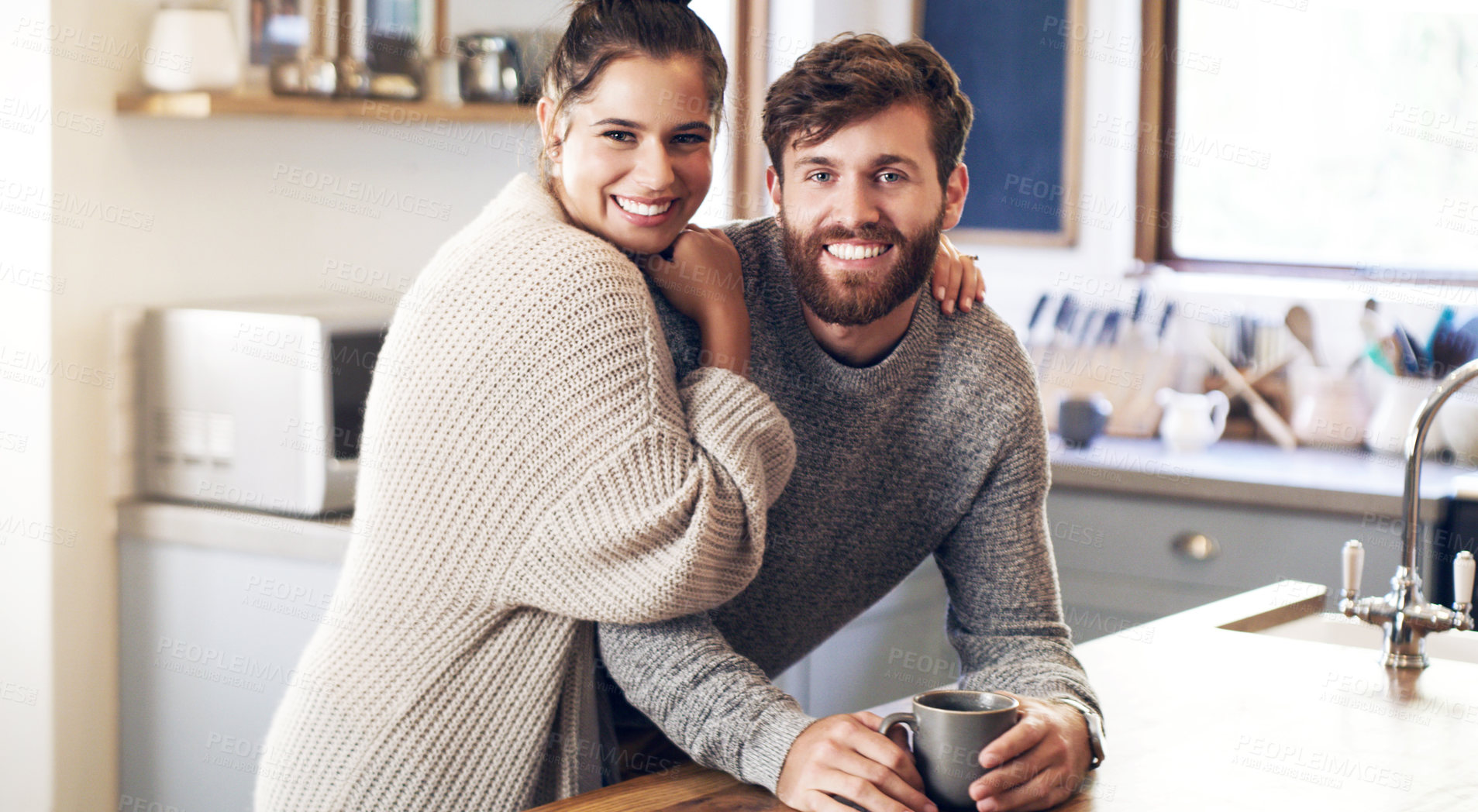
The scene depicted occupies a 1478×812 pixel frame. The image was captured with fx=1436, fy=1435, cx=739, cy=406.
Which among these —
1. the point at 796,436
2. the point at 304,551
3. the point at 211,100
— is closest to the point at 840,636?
the point at 304,551

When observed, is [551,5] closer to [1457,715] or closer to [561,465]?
[561,465]

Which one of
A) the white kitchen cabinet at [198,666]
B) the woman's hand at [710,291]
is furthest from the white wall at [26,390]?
the woman's hand at [710,291]

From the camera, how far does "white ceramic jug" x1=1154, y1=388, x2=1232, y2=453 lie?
301 cm

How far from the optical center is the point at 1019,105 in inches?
136

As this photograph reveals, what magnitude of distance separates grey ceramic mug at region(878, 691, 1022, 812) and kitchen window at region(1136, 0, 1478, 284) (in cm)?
243

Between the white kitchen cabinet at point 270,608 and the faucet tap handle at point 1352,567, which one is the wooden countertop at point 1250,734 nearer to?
the faucet tap handle at point 1352,567

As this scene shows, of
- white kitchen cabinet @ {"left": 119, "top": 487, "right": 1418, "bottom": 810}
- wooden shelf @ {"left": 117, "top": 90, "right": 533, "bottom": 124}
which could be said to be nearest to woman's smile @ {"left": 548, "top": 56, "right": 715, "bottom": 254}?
white kitchen cabinet @ {"left": 119, "top": 487, "right": 1418, "bottom": 810}

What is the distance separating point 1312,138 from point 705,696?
255 centimetres

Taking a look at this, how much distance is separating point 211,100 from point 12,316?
43 cm

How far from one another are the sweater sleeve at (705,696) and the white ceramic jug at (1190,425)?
197 cm

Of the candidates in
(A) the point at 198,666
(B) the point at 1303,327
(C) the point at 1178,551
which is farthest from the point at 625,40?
(B) the point at 1303,327

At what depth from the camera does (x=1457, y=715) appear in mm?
1389

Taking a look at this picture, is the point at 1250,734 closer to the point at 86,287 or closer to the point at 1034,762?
the point at 1034,762

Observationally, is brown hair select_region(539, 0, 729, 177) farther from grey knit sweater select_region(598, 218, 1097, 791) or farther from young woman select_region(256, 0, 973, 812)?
grey knit sweater select_region(598, 218, 1097, 791)
